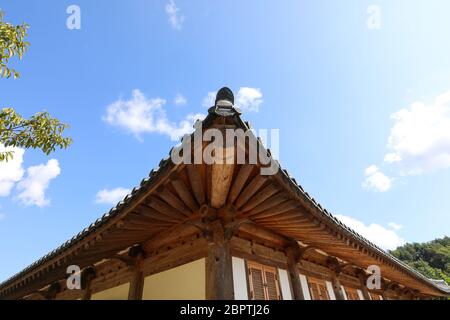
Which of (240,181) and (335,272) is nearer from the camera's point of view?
(240,181)

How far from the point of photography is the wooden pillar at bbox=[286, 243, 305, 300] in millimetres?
6328

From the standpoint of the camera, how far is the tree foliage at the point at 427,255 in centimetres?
5312

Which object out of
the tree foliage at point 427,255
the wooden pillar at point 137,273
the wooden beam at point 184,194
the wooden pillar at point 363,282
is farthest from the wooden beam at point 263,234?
the tree foliage at point 427,255

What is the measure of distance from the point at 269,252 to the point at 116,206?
11.3 ft

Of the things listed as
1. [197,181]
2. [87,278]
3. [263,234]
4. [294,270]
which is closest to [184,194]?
[197,181]

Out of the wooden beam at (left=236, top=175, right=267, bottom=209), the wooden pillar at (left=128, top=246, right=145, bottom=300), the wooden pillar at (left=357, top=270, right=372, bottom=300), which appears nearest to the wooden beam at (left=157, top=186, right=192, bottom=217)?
the wooden beam at (left=236, top=175, right=267, bottom=209)

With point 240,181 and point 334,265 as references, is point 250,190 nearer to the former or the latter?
point 240,181

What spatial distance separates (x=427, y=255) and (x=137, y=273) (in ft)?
239

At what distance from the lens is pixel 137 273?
6500 mm

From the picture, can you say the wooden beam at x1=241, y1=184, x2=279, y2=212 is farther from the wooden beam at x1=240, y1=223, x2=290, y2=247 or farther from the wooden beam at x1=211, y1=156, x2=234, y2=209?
the wooden beam at x1=240, y1=223, x2=290, y2=247

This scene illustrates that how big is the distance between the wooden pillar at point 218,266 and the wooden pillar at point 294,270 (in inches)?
88.3

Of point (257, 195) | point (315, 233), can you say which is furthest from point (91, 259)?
point (315, 233)

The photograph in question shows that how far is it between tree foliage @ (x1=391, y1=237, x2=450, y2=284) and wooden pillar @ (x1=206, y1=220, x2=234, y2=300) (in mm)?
56691
